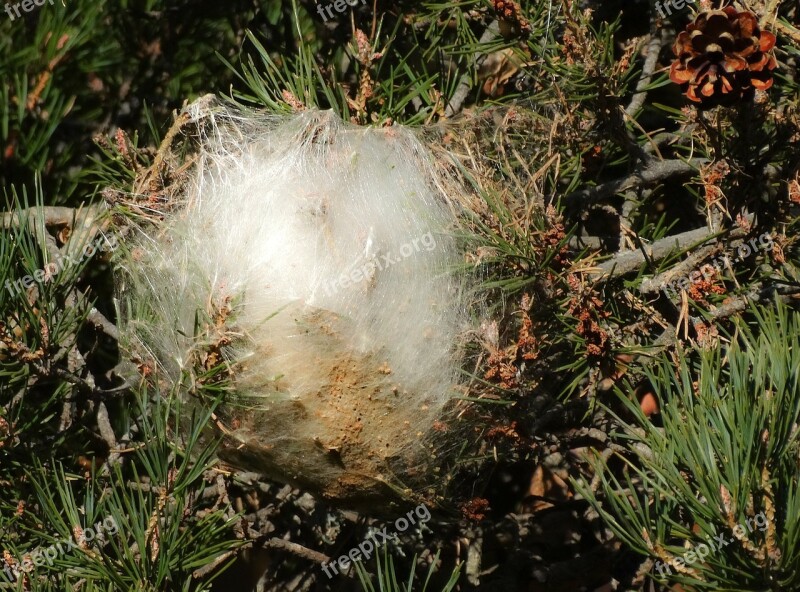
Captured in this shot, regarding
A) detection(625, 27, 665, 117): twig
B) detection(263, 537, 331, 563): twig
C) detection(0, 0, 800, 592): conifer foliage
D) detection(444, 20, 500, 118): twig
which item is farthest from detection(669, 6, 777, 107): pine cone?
detection(263, 537, 331, 563): twig

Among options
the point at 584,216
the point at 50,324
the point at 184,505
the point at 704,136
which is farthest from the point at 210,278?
the point at 704,136

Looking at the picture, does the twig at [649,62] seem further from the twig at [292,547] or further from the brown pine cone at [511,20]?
the twig at [292,547]

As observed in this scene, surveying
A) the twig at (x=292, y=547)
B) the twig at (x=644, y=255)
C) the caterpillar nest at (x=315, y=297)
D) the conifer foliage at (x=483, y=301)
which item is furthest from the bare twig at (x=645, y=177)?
the twig at (x=292, y=547)

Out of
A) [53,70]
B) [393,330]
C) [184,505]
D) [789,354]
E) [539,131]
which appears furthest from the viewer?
[53,70]

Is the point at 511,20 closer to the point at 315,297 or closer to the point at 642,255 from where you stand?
the point at 642,255

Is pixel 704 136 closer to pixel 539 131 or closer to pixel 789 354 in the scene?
pixel 539 131

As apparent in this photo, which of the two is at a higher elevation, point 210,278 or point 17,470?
point 210,278
